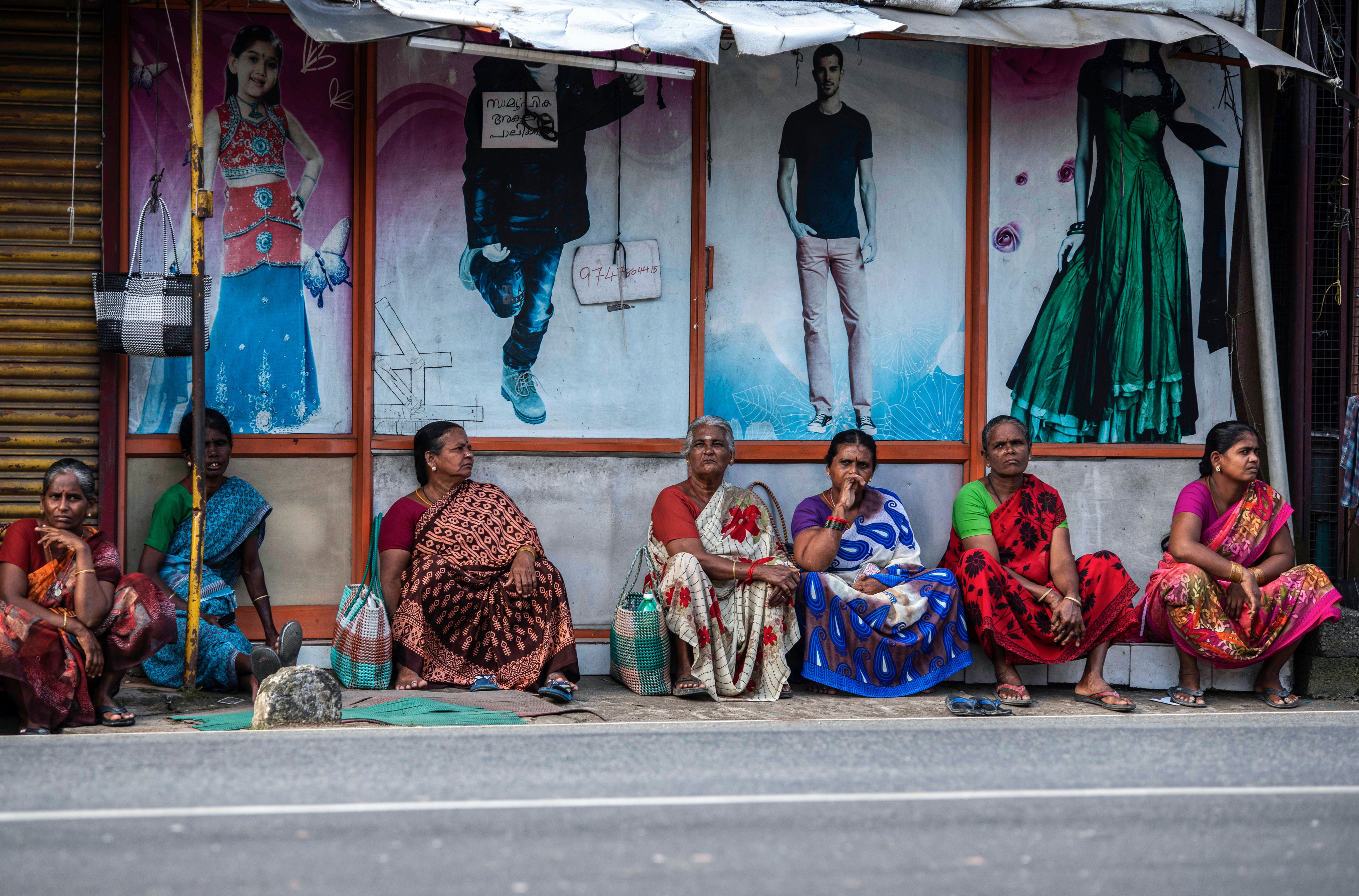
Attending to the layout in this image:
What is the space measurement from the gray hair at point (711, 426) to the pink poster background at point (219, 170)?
1871mm

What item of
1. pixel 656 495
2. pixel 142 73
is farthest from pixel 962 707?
pixel 142 73

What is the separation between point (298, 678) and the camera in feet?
18.0

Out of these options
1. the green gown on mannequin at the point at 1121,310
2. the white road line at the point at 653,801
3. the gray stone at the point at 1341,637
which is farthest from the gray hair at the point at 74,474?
the gray stone at the point at 1341,637

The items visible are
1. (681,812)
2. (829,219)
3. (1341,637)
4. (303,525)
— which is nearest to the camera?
(681,812)

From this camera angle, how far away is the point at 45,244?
6773mm

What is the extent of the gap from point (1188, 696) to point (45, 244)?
6.28 m

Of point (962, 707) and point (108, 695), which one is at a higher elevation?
point (108, 695)

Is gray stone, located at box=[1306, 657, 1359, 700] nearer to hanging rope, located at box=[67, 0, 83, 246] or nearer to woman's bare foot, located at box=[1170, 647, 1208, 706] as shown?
woman's bare foot, located at box=[1170, 647, 1208, 706]

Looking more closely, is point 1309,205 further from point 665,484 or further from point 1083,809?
point 1083,809

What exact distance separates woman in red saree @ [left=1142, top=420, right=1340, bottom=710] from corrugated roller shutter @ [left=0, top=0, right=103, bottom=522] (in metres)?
5.61

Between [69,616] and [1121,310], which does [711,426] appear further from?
[69,616]

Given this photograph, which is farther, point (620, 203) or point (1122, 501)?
point (1122, 501)

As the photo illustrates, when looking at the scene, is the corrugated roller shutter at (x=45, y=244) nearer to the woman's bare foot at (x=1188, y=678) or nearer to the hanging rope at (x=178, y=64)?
the hanging rope at (x=178, y=64)

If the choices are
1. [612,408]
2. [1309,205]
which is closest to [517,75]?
[612,408]
